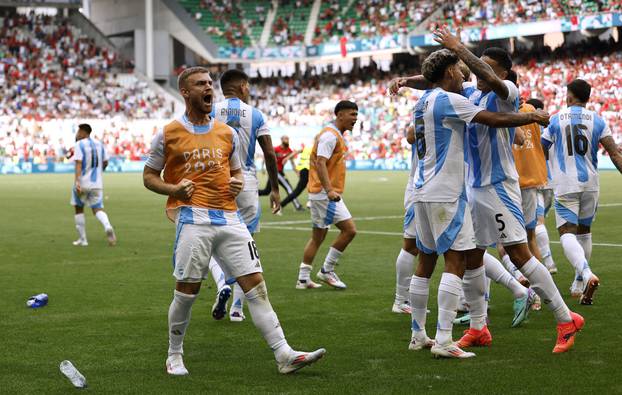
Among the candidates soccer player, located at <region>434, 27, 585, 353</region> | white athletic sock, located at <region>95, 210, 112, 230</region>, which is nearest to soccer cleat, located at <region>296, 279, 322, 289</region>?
soccer player, located at <region>434, 27, 585, 353</region>

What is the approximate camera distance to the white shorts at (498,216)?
25.0 ft

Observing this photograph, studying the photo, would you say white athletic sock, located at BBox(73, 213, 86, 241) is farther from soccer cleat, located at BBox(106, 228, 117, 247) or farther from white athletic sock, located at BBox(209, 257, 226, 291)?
white athletic sock, located at BBox(209, 257, 226, 291)

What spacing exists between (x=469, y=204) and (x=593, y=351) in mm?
1510

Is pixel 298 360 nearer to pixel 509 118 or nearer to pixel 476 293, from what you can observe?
pixel 476 293

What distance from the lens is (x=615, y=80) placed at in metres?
49.7

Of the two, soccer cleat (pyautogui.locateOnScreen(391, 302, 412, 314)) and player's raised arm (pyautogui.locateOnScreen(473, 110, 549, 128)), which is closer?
player's raised arm (pyautogui.locateOnScreen(473, 110, 549, 128))

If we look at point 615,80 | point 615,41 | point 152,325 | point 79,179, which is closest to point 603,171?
point 615,80

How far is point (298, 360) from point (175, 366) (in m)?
0.95

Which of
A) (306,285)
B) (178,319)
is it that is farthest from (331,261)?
(178,319)

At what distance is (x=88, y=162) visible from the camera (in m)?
17.1

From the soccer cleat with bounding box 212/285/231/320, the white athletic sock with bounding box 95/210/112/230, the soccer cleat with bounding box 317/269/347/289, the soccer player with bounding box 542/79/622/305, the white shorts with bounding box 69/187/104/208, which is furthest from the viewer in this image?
the white shorts with bounding box 69/187/104/208

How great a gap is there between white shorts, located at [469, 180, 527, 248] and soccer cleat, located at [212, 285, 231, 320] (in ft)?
8.83

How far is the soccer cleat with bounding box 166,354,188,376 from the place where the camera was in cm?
702

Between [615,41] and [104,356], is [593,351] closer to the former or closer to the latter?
[104,356]
